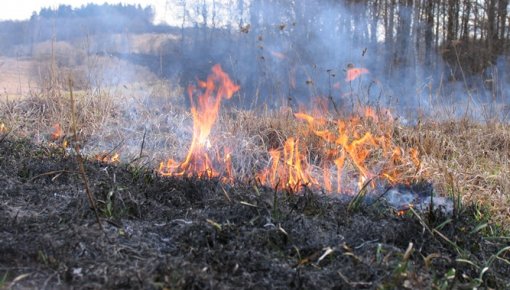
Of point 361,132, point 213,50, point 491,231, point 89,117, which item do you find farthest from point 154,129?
point 213,50

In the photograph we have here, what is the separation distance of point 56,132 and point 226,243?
4.55m

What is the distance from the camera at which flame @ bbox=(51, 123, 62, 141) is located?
17.9ft

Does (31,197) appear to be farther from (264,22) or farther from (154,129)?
(264,22)

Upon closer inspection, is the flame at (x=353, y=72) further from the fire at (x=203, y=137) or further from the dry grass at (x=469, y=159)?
the fire at (x=203, y=137)

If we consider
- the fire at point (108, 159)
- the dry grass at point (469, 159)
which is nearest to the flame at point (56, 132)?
the fire at point (108, 159)

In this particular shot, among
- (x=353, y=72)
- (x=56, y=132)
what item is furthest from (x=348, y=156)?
(x=56, y=132)

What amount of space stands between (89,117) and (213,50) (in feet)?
24.6

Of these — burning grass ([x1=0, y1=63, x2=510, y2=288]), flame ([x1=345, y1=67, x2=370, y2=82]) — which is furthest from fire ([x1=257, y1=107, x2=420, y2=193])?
flame ([x1=345, y1=67, x2=370, y2=82])

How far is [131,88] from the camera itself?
25.9 feet

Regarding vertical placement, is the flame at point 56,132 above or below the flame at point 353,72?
below

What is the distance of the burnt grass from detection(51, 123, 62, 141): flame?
302 centimetres

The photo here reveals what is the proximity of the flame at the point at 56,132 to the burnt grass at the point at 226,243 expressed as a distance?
3018mm

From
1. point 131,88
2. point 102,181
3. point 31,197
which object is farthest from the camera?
point 131,88

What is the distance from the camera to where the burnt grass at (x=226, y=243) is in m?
1.58
